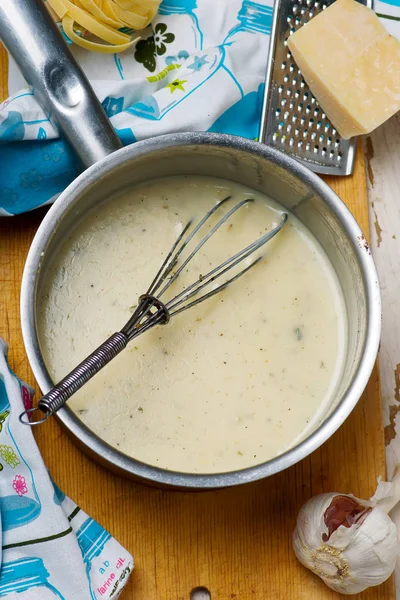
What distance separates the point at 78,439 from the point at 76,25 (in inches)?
22.2

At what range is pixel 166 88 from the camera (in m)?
1.03

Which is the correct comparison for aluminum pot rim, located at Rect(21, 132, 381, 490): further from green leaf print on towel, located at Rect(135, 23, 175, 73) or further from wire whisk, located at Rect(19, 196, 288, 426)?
green leaf print on towel, located at Rect(135, 23, 175, 73)

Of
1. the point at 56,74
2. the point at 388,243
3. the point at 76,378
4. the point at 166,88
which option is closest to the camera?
the point at 76,378

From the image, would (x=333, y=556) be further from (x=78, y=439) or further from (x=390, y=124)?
(x=390, y=124)

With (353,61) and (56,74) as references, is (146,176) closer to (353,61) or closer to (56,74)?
(56,74)

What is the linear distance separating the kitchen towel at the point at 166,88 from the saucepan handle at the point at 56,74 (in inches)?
2.4

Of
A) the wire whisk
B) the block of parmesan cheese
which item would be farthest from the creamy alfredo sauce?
the block of parmesan cheese

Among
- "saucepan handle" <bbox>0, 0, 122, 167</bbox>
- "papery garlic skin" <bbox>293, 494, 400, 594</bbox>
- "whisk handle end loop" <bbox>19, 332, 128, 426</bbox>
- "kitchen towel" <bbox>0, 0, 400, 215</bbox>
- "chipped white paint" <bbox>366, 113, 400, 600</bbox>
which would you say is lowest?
"papery garlic skin" <bbox>293, 494, 400, 594</bbox>

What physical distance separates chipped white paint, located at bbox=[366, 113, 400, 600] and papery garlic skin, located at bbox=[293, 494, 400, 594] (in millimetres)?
156

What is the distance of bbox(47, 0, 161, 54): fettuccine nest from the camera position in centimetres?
102

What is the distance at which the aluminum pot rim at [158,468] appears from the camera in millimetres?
792

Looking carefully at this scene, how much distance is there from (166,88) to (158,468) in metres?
0.51

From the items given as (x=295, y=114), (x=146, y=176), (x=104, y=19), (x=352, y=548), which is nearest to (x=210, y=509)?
(x=352, y=548)

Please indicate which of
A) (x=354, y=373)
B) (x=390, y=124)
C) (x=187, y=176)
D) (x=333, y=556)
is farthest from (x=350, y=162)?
(x=333, y=556)
